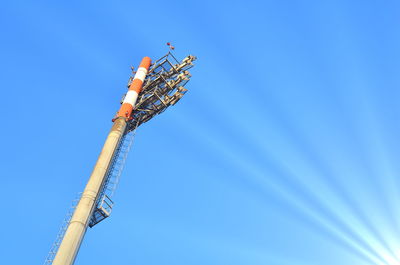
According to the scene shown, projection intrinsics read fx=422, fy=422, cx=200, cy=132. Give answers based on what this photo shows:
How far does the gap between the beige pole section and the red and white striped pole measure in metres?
1.45

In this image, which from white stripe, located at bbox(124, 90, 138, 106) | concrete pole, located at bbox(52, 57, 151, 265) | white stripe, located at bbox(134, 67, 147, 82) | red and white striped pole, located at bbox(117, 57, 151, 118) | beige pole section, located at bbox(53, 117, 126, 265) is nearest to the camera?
beige pole section, located at bbox(53, 117, 126, 265)

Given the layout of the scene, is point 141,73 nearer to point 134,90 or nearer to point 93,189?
point 134,90

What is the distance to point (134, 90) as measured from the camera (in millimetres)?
45844

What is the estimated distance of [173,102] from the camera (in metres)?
46.6

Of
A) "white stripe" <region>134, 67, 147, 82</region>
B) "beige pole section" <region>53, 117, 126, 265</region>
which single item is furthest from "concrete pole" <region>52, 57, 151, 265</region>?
"white stripe" <region>134, 67, 147, 82</region>

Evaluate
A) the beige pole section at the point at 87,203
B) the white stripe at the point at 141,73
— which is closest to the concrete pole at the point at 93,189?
the beige pole section at the point at 87,203

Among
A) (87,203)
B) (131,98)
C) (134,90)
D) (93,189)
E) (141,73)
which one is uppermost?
(141,73)

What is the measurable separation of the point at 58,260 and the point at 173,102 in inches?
864

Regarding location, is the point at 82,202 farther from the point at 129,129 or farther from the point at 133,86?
the point at 133,86

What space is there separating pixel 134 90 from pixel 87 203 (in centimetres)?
1565

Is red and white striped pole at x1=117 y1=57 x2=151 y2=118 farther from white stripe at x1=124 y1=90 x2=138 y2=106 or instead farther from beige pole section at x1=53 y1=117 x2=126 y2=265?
beige pole section at x1=53 y1=117 x2=126 y2=265

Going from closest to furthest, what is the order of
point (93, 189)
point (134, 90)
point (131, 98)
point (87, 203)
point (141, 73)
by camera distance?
point (87, 203) < point (93, 189) < point (131, 98) < point (134, 90) < point (141, 73)

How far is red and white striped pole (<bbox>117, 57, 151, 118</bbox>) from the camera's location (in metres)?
43.5

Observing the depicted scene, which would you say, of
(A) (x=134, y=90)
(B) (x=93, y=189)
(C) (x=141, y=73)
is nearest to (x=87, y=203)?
(B) (x=93, y=189)
